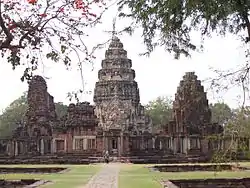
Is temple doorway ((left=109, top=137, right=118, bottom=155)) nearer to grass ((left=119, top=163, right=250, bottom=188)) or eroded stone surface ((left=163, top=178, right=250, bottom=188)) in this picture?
grass ((left=119, top=163, right=250, bottom=188))

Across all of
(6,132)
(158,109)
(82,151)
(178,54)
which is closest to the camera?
(178,54)

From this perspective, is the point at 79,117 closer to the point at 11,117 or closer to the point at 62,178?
the point at 62,178

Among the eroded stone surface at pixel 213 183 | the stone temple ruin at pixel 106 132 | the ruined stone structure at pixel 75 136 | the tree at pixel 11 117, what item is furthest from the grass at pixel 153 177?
the tree at pixel 11 117

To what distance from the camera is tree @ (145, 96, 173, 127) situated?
7800 centimetres

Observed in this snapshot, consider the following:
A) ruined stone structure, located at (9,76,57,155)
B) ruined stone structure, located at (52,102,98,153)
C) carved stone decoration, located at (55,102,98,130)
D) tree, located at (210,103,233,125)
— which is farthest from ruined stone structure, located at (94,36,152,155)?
tree, located at (210,103,233,125)

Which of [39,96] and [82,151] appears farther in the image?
[39,96]

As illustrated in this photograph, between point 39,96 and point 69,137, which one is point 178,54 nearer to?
point 69,137

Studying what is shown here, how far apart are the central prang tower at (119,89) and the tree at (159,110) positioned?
77.2ft

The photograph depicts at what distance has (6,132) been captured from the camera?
231 ft

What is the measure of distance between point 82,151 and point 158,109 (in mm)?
40243

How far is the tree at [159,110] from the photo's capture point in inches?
3071

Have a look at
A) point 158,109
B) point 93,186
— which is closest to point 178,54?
point 93,186

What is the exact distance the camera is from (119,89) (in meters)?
51.4

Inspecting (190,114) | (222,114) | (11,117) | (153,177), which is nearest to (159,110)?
(11,117)
